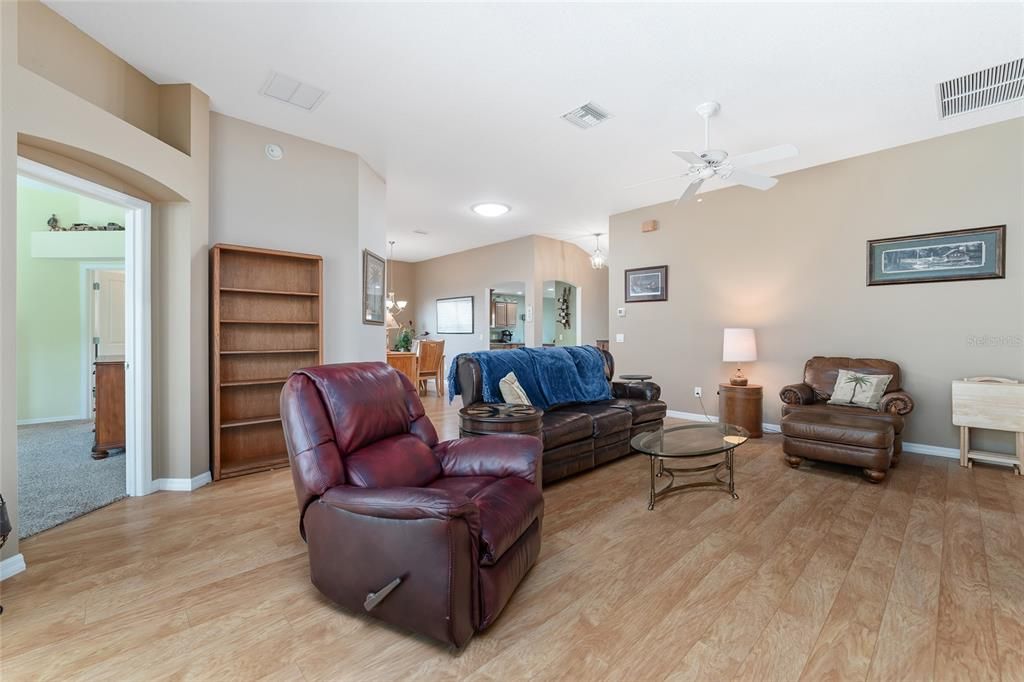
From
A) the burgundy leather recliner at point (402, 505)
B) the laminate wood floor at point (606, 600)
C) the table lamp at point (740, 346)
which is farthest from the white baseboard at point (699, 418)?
the burgundy leather recliner at point (402, 505)

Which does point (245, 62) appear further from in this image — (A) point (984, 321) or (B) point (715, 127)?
(A) point (984, 321)

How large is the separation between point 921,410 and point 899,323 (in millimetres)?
826

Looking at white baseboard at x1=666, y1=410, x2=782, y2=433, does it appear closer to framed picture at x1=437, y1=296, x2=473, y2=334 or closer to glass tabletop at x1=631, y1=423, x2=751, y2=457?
glass tabletop at x1=631, y1=423, x2=751, y2=457

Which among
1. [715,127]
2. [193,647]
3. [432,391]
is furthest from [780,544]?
[432,391]

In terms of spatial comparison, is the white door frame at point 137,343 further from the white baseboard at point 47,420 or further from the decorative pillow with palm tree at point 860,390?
the decorative pillow with palm tree at point 860,390

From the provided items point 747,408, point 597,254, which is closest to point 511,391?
point 747,408

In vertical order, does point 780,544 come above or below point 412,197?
below

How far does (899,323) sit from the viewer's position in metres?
4.17

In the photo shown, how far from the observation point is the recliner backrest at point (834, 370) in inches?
159

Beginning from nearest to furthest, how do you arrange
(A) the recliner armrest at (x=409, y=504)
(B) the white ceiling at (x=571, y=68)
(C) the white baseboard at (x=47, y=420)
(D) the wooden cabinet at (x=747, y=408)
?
(A) the recliner armrest at (x=409, y=504) → (B) the white ceiling at (x=571, y=68) → (D) the wooden cabinet at (x=747, y=408) → (C) the white baseboard at (x=47, y=420)

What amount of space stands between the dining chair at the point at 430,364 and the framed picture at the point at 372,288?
8.67 ft

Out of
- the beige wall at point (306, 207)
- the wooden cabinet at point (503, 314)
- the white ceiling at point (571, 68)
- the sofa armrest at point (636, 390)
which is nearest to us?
the white ceiling at point (571, 68)

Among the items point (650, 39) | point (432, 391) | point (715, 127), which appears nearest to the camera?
point (650, 39)

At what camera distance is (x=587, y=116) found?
3557 millimetres
